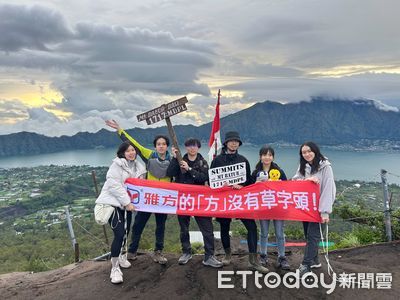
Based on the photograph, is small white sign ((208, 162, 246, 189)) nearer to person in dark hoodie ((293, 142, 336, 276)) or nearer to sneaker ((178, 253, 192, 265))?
person in dark hoodie ((293, 142, 336, 276))

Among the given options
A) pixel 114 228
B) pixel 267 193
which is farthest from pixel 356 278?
pixel 114 228

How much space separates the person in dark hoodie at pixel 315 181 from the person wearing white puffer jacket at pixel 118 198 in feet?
9.49

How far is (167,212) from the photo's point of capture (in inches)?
239

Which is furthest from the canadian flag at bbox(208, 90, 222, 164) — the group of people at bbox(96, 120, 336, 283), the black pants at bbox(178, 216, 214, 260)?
the black pants at bbox(178, 216, 214, 260)

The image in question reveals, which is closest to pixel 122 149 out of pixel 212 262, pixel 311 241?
pixel 212 262

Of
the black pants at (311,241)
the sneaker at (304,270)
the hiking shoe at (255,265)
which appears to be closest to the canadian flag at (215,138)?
the hiking shoe at (255,265)

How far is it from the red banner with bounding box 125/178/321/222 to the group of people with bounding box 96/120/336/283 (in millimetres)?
126

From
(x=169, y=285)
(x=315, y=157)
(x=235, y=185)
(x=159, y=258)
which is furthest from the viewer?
(x=159, y=258)

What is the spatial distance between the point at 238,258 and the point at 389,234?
4124 millimetres

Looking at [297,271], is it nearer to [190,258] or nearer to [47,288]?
[190,258]

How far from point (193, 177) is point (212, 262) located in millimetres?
1512

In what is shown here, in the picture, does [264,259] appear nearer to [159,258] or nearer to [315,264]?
[315,264]

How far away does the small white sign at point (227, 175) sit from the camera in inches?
226

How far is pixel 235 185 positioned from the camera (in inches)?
231
